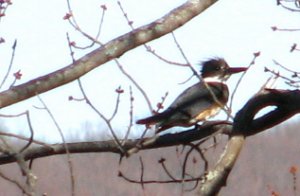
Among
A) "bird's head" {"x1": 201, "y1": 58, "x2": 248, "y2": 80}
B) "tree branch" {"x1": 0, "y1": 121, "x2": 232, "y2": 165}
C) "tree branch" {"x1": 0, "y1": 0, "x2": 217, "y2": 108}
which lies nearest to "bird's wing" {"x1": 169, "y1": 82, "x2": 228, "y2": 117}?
"bird's head" {"x1": 201, "y1": 58, "x2": 248, "y2": 80}

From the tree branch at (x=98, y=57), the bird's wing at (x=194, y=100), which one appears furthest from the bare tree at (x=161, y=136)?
the bird's wing at (x=194, y=100)

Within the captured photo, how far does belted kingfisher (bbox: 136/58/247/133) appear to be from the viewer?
15.8ft

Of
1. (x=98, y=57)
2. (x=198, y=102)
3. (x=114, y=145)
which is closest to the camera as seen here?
(x=98, y=57)

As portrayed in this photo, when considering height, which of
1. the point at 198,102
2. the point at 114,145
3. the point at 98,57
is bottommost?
the point at 198,102

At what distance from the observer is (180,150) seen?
4.37 meters

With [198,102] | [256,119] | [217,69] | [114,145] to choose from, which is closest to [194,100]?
[198,102]

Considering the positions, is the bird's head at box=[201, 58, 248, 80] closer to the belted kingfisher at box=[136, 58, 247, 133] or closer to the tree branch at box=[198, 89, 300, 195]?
the belted kingfisher at box=[136, 58, 247, 133]

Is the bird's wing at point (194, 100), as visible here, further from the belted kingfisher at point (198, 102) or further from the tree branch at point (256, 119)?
the tree branch at point (256, 119)

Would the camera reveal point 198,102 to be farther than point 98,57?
Yes

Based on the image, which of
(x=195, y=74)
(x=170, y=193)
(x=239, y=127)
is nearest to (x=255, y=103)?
(x=239, y=127)

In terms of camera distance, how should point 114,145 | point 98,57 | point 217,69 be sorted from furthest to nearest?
point 217,69 < point 114,145 < point 98,57

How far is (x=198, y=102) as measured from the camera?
17.5ft

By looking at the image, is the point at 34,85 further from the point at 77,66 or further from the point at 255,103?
the point at 255,103

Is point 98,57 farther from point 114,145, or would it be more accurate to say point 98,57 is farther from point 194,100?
point 194,100
